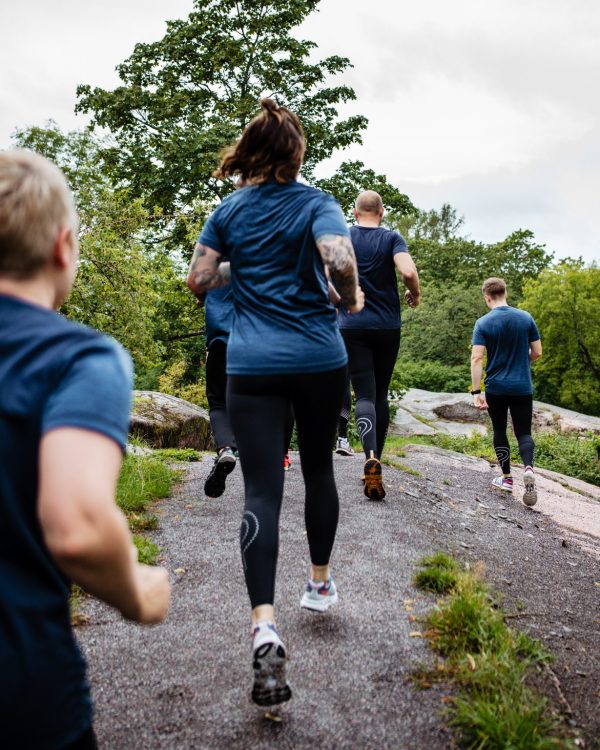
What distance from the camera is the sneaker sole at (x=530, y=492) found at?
298 inches

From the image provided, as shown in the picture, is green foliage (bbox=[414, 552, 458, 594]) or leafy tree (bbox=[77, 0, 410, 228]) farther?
leafy tree (bbox=[77, 0, 410, 228])

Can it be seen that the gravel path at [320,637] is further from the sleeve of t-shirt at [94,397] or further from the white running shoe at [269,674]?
the sleeve of t-shirt at [94,397]

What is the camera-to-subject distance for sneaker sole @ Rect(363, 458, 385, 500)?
5.50m

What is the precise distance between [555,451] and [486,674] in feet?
54.6

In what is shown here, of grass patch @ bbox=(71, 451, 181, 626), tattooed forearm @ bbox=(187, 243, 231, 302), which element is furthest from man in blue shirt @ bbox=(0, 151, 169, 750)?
grass patch @ bbox=(71, 451, 181, 626)

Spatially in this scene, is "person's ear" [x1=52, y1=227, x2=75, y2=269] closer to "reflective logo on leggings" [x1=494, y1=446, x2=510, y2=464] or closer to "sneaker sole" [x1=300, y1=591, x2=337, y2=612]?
"sneaker sole" [x1=300, y1=591, x2=337, y2=612]

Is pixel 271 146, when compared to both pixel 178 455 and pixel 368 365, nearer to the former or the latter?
pixel 368 365

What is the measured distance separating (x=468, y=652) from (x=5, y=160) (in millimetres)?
2706

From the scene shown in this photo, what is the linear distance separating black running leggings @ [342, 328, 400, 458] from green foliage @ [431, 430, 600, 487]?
34.4 feet

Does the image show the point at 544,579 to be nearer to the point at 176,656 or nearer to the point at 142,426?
the point at 176,656

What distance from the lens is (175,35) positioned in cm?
1875

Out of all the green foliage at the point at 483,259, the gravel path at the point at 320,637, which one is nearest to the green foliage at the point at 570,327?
the green foliage at the point at 483,259

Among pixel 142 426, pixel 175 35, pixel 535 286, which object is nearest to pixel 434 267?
pixel 535 286

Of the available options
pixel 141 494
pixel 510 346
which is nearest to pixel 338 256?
pixel 141 494
